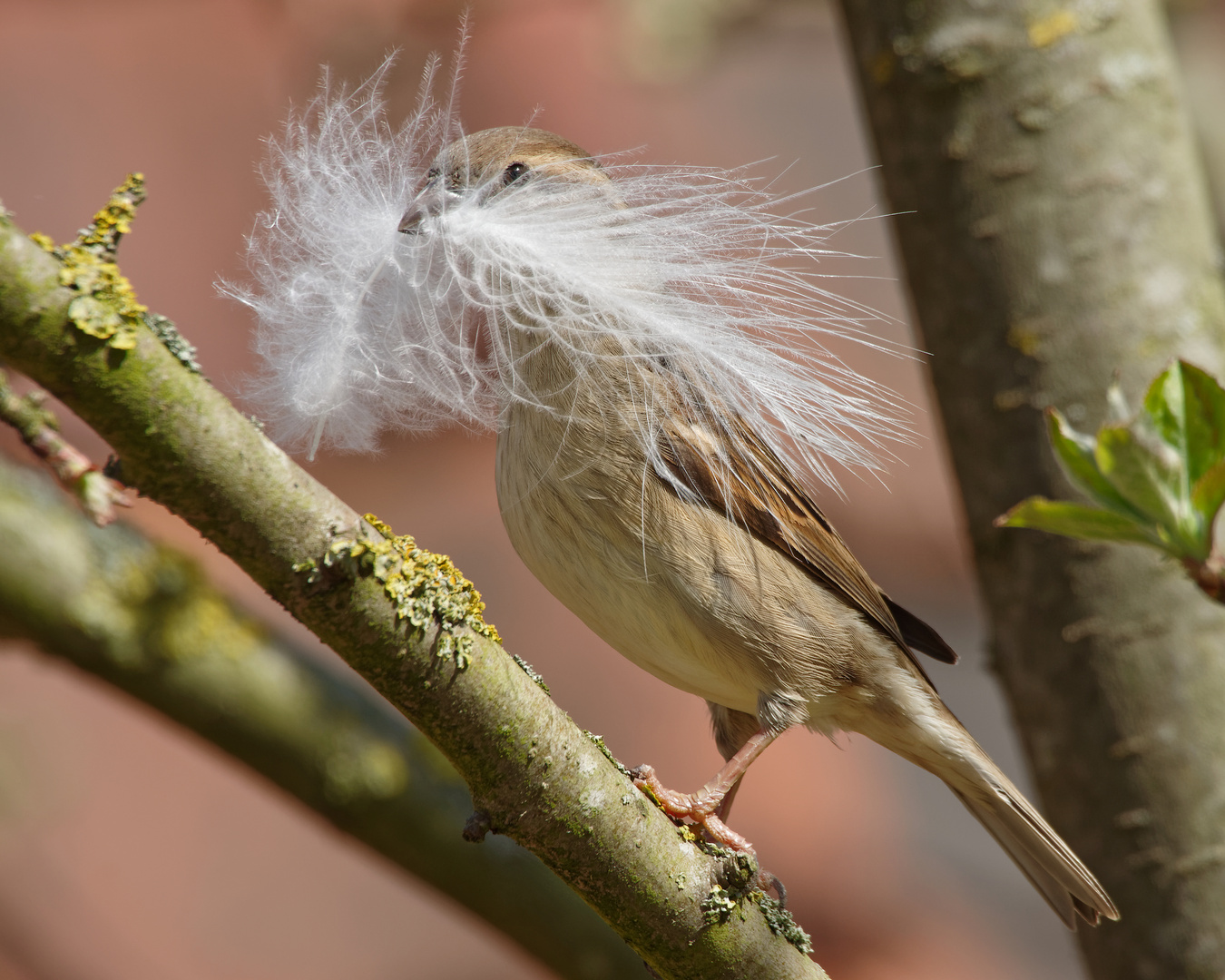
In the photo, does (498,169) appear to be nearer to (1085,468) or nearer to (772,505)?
(772,505)

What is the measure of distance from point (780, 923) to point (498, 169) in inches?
59.7

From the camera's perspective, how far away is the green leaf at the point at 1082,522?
141 centimetres

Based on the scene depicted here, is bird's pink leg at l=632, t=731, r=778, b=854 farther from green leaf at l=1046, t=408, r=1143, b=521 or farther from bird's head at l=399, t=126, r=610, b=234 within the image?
bird's head at l=399, t=126, r=610, b=234

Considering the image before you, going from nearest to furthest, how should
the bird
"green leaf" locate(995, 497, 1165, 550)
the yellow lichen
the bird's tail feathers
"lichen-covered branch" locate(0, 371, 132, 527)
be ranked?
"lichen-covered branch" locate(0, 371, 132, 527)
"green leaf" locate(995, 497, 1165, 550)
the bird
the bird's tail feathers
the yellow lichen

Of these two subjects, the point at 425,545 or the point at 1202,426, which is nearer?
the point at 1202,426

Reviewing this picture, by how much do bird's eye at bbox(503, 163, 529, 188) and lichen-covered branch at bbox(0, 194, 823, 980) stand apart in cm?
99

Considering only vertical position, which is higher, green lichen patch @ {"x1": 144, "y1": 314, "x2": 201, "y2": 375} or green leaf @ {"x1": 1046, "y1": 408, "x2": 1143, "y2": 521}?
green lichen patch @ {"x1": 144, "y1": 314, "x2": 201, "y2": 375}

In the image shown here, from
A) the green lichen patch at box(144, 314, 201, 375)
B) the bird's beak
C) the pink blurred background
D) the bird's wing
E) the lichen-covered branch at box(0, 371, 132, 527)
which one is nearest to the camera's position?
the lichen-covered branch at box(0, 371, 132, 527)

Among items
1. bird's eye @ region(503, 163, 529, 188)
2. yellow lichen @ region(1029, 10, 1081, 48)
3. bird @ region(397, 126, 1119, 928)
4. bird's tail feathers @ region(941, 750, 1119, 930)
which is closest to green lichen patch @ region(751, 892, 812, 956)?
bird @ region(397, 126, 1119, 928)

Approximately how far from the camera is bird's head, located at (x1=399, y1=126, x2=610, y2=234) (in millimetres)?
1989

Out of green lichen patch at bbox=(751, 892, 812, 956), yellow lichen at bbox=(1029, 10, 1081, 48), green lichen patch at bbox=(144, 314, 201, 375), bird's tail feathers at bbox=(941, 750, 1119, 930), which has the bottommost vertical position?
bird's tail feathers at bbox=(941, 750, 1119, 930)

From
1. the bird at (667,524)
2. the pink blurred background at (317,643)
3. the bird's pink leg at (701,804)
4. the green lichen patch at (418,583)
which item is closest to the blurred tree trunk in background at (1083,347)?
the bird at (667,524)

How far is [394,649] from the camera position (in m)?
1.47

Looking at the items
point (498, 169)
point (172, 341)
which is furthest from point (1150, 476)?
point (498, 169)
